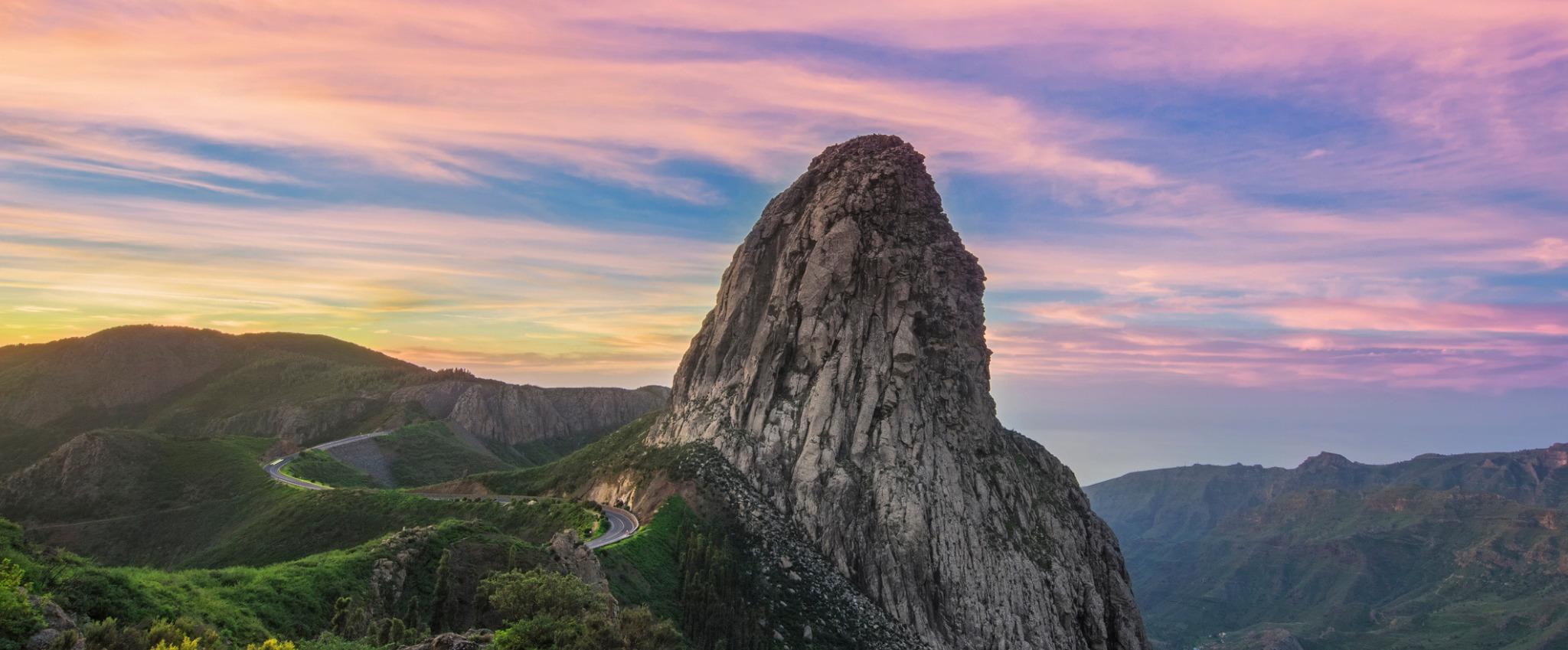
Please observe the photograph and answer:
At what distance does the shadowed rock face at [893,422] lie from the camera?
88.8m

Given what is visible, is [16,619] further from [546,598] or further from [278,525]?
[278,525]

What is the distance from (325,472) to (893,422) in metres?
89.2

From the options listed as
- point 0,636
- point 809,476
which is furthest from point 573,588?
point 809,476

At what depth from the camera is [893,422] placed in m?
95.1

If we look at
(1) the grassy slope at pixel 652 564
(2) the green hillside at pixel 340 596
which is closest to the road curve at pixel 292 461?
(1) the grassy slope at pixel 652 564

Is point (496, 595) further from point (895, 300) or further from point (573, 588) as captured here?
point (895, 300)

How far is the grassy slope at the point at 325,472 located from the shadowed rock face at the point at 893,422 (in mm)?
53677

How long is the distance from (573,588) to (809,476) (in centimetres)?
5245

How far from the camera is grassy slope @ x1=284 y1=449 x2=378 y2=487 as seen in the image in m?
119

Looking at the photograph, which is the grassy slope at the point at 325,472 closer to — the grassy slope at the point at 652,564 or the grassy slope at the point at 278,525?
the grassy slope at the point at 278,525

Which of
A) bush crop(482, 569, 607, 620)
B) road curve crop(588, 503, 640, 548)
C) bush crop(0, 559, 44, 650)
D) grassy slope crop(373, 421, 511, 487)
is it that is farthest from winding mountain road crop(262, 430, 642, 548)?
bush crop(0, 559, 44, 650)

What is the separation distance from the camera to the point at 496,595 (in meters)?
40.3

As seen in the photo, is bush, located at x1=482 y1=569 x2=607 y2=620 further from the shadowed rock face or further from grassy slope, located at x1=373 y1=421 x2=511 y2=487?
grassy slope, located at x1=373 y1=421 x2=511 y2=487

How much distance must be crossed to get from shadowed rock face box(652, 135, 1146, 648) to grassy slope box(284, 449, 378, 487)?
5368cm
